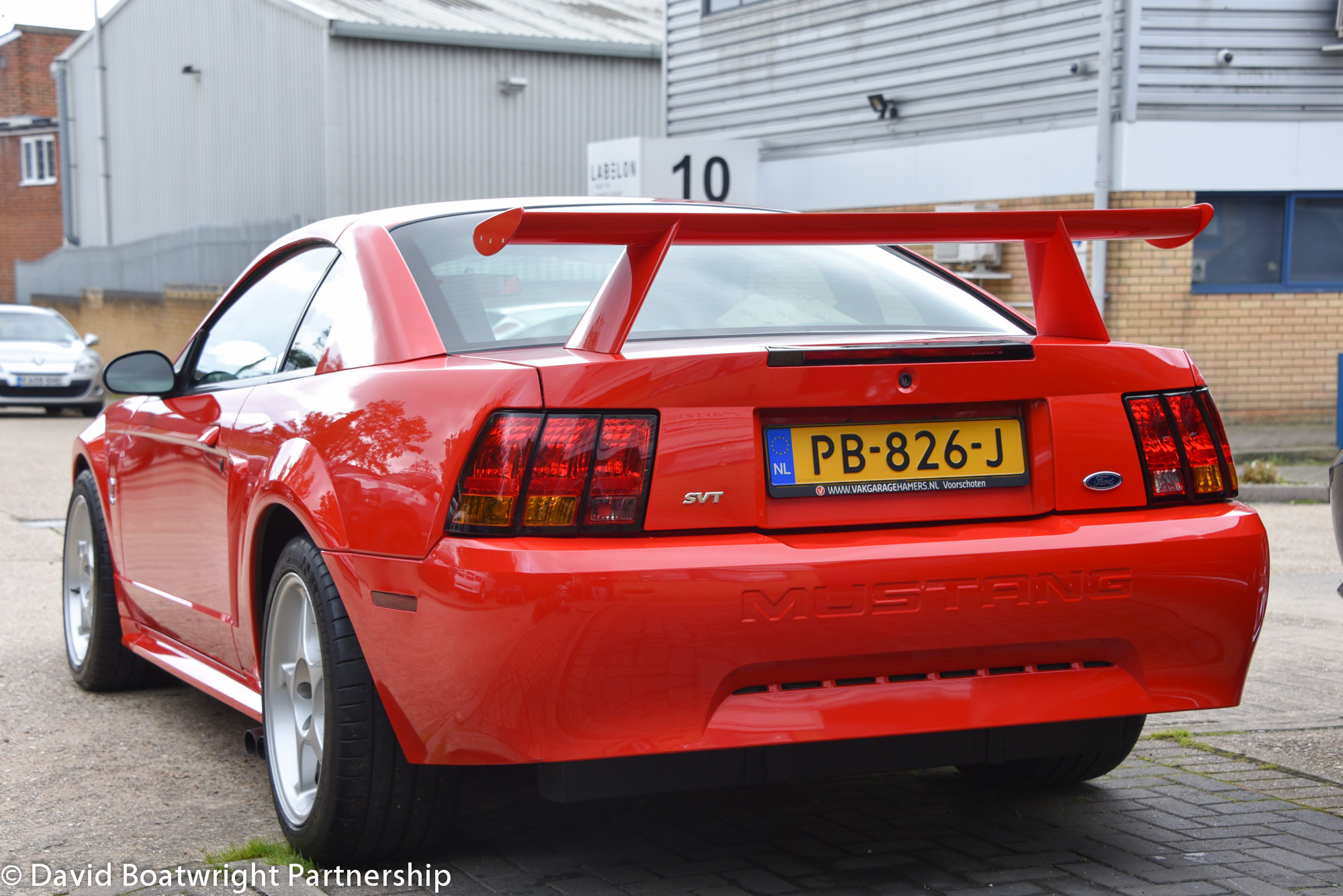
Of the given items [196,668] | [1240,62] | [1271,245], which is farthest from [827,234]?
[1271,245]

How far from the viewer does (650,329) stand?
340cm

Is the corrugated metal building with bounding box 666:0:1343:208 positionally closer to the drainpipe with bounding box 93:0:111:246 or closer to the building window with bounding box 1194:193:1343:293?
the building window with bounding box 1194:193:1343:293

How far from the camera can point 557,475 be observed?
2.88 meters

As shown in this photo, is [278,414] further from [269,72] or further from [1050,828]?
[269,72]

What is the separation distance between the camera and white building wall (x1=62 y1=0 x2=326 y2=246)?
946 inches

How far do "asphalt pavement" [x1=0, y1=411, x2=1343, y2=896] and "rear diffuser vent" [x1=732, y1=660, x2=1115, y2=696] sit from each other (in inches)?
19.4

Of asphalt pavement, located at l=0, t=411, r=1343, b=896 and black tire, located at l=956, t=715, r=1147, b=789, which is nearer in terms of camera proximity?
asphalt pavement, located at l=0, t=411, r=1343, b=896

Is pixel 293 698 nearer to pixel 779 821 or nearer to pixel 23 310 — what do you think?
pixel 779 821

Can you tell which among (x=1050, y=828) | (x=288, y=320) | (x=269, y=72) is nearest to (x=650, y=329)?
(x=288, y=320)

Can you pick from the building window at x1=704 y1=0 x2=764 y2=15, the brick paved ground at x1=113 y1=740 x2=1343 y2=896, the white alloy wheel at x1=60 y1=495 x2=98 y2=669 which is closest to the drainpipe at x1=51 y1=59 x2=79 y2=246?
the building window at x1=704 y1=0 x2=764 y2=15

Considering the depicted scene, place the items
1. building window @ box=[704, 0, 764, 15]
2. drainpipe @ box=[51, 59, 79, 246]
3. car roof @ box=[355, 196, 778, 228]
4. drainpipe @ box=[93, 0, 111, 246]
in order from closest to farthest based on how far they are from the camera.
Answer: car roof @ box=[355, 196, 778, 228], building window @ box=[704, 0, 764, 15], drainpipe @ box=[93, 0, 111, 246], drainpipe @ box=[51, 59, 79, 246]

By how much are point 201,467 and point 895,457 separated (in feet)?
6.71

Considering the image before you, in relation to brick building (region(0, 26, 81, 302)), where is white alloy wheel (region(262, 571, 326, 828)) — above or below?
below

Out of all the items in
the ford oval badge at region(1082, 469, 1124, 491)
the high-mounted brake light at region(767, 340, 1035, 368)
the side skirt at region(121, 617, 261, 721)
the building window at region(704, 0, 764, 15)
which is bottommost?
the side skirt at region(121, 617, 261, 721)
